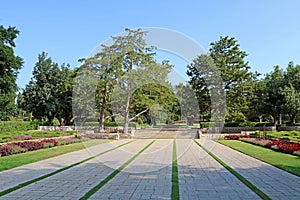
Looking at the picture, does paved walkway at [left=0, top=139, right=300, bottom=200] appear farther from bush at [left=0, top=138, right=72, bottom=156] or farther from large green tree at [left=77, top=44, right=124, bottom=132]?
large green tree at [left=77, top=44, right=124, bottom=132]

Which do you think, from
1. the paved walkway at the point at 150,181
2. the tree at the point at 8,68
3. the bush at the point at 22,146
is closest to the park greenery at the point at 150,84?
the tree at the point at 8,68

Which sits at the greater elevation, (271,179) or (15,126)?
(15,126)

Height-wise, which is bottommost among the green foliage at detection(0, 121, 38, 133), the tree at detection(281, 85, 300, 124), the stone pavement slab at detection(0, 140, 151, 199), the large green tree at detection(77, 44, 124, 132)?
the stone pavement slab at detection(0, 140, 151, 199)

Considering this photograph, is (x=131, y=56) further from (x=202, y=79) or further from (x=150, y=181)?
(x=150, y=181)

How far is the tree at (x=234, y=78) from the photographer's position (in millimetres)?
28797

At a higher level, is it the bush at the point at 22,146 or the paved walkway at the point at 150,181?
the bush at the point at 22,146

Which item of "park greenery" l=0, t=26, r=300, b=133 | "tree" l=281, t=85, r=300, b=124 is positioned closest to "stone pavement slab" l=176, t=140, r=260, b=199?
"park greenery" l=0, t=26, r=300, b=133

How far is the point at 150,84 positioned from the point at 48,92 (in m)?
17.2

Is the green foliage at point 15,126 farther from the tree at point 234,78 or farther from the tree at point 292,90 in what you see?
the tree at point 292,90

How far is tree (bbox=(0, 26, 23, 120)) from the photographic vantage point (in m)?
27.4

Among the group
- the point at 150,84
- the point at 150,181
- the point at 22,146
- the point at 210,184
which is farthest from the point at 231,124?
the point at 150,181

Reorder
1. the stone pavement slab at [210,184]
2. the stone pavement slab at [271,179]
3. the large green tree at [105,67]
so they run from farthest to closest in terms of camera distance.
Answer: the large green tree at [105,67] → the stone pavement slab at [271,179] → the stone pavement slab at [210,184]

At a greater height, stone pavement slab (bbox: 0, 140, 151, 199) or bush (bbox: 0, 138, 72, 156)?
bush (bbox: 0, 138, 72, 156)

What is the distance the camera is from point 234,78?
2880 cm
